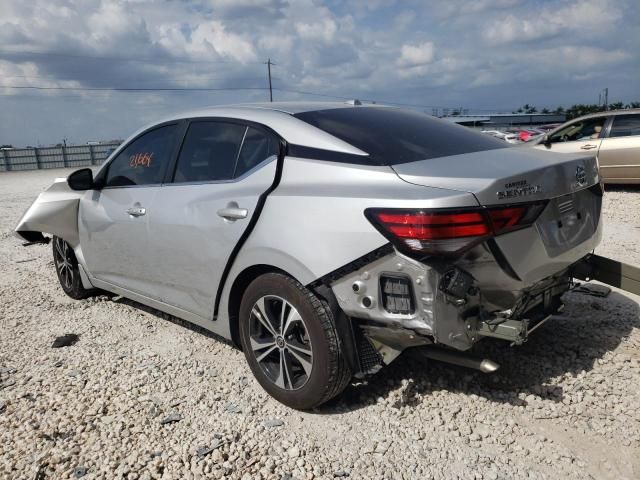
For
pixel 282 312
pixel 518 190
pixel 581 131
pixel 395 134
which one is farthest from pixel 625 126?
pixel 282 312

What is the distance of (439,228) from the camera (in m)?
2.41

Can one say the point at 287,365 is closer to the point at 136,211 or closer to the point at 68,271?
the point at 136,211

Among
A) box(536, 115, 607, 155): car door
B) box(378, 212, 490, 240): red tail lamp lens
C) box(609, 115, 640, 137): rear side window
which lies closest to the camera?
box(378, 212, 490, 240): red tail lamp lens

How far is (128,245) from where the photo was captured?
416 centimetres

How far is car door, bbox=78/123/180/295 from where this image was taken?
397 centimetres

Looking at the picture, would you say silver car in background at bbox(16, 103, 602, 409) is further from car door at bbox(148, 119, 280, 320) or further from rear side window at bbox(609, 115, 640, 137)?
rear side window at bbox(609, 115, 640, 137)

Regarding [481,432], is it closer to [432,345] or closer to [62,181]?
[432,345]

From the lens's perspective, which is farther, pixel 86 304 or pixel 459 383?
pixel 86 304

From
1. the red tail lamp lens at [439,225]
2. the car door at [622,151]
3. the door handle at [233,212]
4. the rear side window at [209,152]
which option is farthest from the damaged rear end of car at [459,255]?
the car door at [622,151]

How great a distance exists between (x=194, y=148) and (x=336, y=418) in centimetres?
201

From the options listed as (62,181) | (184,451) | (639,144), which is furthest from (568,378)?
(639,144)

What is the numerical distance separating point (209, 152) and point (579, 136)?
9875mm

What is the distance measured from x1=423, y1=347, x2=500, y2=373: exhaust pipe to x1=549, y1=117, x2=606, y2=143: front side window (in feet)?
32.2

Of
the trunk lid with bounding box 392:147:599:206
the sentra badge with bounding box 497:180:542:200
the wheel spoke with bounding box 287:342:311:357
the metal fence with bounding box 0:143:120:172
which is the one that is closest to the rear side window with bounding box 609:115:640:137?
the trunk lid with bounding box 392:147:599:206
